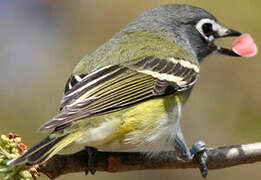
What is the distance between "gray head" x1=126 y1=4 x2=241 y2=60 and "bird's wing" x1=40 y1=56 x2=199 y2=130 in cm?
42

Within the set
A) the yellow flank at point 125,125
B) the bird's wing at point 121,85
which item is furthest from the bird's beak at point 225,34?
the yellow flank at point 125,125

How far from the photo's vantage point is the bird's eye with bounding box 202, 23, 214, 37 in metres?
4.82

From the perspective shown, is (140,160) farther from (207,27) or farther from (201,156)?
(207,27)

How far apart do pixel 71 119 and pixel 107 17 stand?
127 inches

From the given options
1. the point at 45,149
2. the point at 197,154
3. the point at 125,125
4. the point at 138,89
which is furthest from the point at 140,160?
the point at 45,149

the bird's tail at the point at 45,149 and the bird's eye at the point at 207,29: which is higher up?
the bird's tail at the point at 45,149

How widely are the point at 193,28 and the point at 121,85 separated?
4.70ft

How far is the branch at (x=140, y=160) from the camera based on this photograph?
329 cm

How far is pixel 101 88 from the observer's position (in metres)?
3.59

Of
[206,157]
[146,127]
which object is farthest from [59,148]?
[206,157]

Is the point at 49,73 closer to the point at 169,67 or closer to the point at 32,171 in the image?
the point at 169,67

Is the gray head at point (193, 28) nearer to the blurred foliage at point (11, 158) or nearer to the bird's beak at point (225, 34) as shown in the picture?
the bird's beak at point (225, 34)

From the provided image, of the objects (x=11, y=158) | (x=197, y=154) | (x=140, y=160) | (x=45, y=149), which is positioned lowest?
(x=197, y=154)

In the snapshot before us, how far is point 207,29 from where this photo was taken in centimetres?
484
